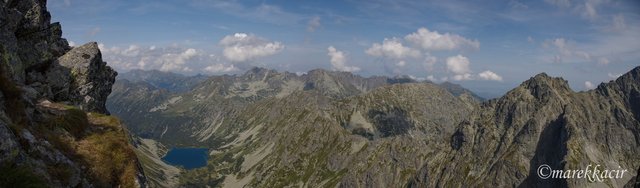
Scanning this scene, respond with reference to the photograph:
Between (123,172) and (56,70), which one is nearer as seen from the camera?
(123,172)

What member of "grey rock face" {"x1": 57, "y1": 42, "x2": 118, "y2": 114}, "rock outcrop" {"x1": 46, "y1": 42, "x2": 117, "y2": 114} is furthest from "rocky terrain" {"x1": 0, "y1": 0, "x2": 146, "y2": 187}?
"grey rock face" {"x1": 57, "y1": 42, "x2": 118, "y2": 114}

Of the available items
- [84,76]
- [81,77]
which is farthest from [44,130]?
[84,76]

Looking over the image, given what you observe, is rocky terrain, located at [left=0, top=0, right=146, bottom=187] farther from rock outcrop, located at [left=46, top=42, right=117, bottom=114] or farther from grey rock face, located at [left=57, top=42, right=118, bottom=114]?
grey rock face, located at [left=57, top=42, right=118, bottom=114]

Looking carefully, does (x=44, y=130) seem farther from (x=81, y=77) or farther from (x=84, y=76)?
(x=84, y=76)

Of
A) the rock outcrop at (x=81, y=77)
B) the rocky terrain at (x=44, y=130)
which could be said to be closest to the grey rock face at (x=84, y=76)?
the rock outcrop at (x=81, y=77)

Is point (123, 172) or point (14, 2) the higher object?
point (14, 2)

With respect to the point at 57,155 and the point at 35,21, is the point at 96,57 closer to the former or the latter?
the point at 35,21

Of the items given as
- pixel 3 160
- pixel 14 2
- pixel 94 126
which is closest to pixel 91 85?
pixel 14 2
